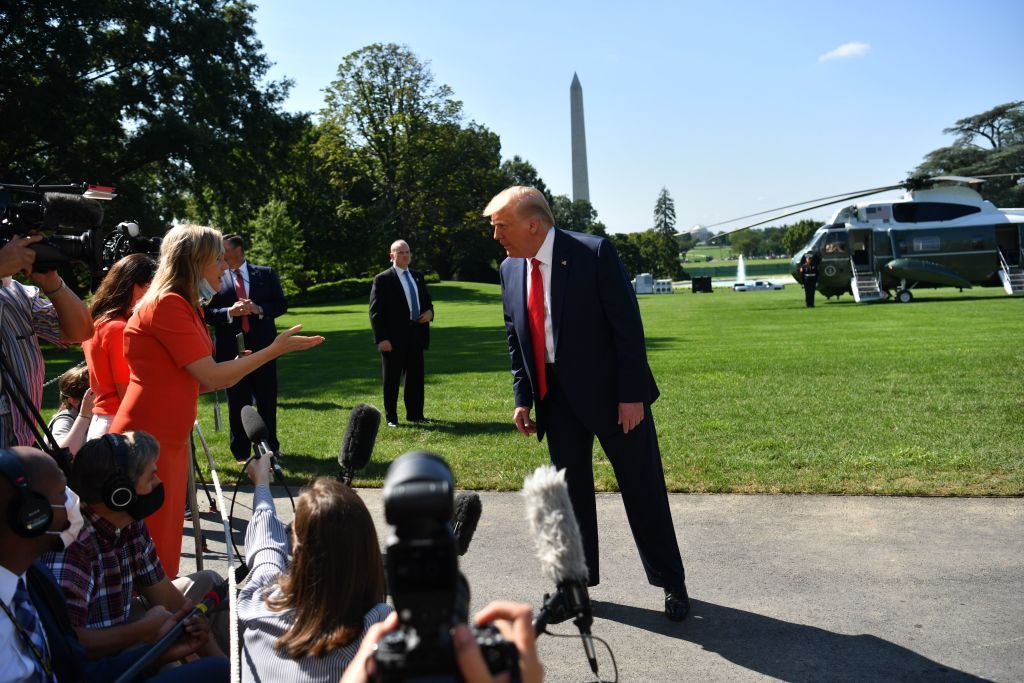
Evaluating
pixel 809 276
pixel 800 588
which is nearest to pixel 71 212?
pixel 800 588

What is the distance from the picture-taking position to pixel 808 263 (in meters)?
37.4

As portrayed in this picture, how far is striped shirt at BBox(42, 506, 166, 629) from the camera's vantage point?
3.32 m

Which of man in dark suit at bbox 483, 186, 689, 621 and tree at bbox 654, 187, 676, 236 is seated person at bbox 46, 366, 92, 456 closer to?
man in dark suit at bbox 483, 186, 689, 621

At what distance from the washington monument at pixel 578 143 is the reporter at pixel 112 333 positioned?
90.9 meters

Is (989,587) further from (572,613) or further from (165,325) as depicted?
(165,325)

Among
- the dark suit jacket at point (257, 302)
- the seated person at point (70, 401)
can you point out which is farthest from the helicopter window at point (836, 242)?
the seated person at point (70, 401)

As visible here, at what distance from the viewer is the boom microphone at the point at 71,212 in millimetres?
4066

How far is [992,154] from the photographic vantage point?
85562mm

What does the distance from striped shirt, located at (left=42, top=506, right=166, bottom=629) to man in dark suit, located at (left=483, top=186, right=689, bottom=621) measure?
7.78ft

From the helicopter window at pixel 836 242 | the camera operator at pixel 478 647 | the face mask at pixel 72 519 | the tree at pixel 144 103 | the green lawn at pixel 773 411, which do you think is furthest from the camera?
the helicopter window at pixel 836 242

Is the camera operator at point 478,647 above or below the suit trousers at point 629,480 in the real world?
above

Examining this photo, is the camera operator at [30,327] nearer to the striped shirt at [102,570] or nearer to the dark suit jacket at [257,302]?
the striped shirt at [102,570]

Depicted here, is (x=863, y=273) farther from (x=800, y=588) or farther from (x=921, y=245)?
(x=800, y=588)

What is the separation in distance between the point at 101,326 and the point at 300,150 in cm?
6123
